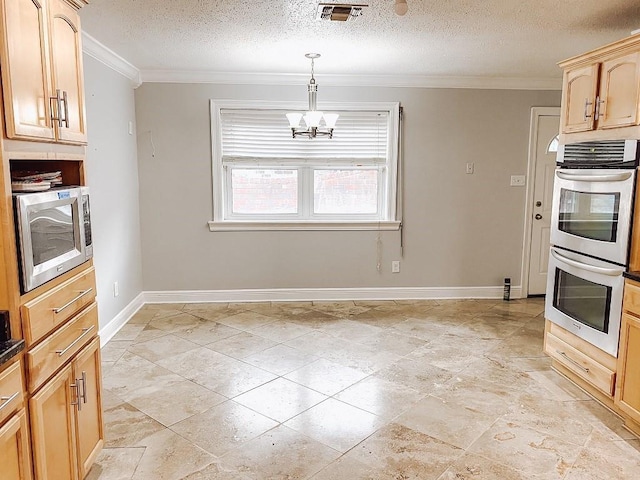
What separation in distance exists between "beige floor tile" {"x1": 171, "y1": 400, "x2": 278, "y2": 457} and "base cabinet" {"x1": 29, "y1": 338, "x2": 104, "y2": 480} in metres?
0.48

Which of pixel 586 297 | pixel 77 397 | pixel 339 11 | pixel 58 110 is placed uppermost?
pixel 339 11

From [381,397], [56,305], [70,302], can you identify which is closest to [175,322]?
[381,397]

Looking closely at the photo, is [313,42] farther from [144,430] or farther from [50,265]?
[144,430]

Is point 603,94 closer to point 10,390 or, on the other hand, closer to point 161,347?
point 10,390

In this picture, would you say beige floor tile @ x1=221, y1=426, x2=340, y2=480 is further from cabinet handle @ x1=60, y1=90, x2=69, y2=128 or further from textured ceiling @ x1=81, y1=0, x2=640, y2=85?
textured ceiling @ x1=81, y1=0, x2=640, y2=85

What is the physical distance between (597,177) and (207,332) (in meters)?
3.14

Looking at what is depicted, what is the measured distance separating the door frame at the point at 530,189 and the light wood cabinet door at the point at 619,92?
2.29m

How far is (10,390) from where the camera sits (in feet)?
4.89

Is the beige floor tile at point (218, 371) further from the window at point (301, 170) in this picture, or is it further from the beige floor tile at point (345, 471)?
the window at point (301, 170)

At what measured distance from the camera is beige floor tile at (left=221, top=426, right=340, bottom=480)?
2.25m

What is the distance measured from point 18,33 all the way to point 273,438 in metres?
2.10

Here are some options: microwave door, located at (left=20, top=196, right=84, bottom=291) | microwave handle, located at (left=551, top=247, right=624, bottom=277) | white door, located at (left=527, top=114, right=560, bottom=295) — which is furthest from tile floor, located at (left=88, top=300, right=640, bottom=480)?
microwave door, located at (left=20, top=196, right=84, bottom=291)

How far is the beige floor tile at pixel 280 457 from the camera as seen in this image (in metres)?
2.25

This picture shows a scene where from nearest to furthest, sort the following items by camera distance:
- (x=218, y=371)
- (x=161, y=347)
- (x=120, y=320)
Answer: (x=218, y=371)
(x=161, y=347)
(x=120, y=320)
